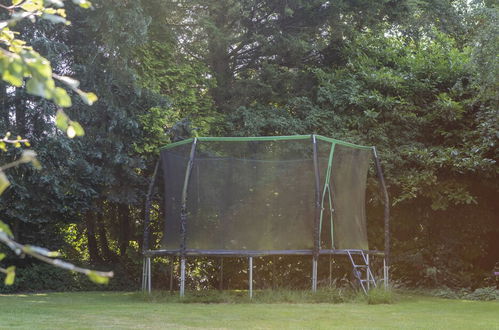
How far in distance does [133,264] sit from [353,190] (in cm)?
489

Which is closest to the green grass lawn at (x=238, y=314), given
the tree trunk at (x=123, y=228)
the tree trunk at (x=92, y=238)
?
the tree trunk at (x=123, y=228)

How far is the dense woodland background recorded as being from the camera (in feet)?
36.9

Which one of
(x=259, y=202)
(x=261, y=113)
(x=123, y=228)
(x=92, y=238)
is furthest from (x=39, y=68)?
(x=92, y=238)

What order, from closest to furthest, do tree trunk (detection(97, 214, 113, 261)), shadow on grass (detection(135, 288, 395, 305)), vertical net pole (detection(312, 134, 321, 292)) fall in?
shadow on grass (detection(135, 288, 395, 305))
vertical net pole (detection(312, 134, 321, 292))
tree trunk (detection(97, 214, 113, 261))

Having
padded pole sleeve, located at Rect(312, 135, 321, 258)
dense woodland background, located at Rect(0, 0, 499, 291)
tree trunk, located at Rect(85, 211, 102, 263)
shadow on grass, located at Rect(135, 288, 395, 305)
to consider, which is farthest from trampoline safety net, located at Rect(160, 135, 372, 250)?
tree trunk, located at Rect(85, 211, 102, 263)

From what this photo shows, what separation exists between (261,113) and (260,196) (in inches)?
120

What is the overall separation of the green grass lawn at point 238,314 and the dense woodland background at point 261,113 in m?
2.60

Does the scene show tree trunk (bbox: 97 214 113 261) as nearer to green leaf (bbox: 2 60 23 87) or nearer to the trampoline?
the trampoline

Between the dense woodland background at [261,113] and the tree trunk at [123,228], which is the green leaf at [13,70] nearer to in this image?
the dense woodland background at [261,113]

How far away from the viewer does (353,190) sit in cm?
1054

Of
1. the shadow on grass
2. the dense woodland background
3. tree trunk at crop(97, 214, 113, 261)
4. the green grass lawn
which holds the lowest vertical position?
the green grass lawn

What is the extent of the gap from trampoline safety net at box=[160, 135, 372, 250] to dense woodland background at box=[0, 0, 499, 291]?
180cm

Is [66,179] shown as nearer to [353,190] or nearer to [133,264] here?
[133,264]

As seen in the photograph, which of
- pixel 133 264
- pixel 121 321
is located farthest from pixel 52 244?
pixel 121 321
